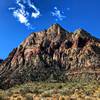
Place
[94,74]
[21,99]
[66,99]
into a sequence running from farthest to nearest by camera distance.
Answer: [94,74], [66,99], [21,99]

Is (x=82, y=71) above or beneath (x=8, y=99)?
above

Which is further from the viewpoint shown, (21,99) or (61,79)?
(61,79)

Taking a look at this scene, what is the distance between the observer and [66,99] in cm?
4300

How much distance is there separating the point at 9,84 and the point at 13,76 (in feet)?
48.6

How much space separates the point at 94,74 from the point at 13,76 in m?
44.2

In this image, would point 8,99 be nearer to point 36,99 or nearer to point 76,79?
point 36,99

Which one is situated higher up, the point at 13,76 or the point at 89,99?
the point at 13,76

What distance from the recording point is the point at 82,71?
197750 millimetres

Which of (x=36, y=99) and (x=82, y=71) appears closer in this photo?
(x=36, y=99)

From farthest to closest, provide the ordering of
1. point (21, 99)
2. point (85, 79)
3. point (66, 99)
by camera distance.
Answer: point (85, 79) → point (66, 99) → point (21, 99)

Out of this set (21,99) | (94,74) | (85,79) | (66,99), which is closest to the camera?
(21,99)

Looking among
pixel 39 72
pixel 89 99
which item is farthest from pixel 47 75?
pixel 89 99

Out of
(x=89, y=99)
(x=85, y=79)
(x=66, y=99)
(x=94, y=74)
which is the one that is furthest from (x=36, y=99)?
(x=94, y=74)

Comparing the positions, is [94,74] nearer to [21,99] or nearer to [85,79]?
[85,79]
